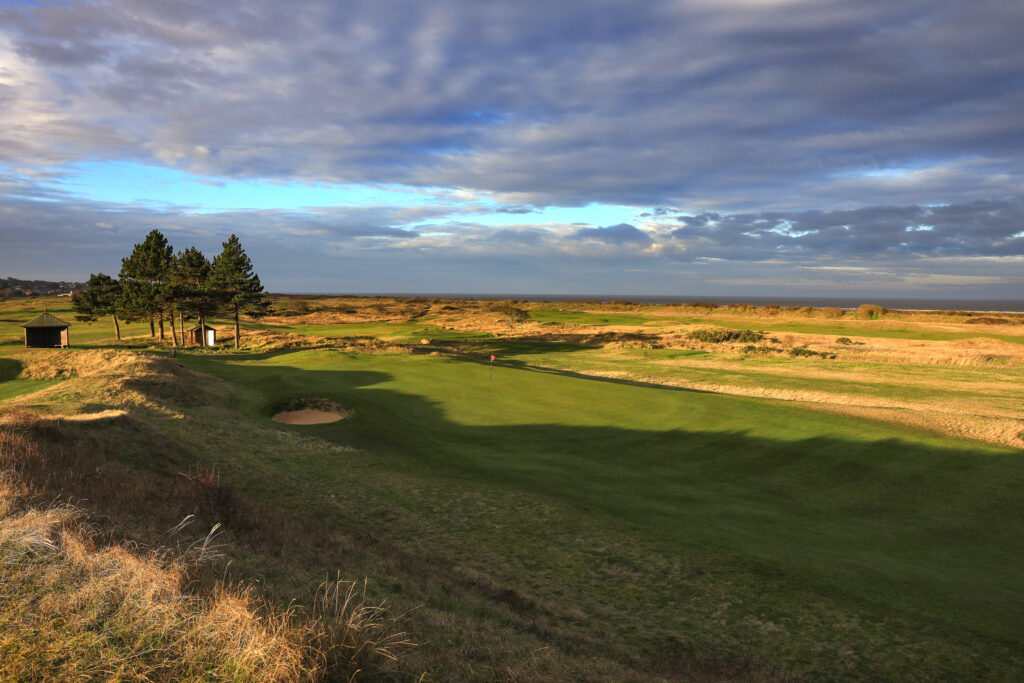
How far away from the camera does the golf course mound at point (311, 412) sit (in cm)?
2336

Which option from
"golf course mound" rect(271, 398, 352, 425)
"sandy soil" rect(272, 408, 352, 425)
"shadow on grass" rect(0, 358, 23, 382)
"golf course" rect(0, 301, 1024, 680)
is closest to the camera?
"golf course" rect(0, 301, 1024, 680)

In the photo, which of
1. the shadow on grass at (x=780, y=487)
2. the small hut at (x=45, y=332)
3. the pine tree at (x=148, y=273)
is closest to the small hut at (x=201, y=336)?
the pine tree at (x=148, y=273)

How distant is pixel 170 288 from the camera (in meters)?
56.8

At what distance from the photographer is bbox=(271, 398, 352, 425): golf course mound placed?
920 inches

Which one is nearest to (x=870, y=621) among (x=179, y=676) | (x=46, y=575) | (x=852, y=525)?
(x=852, y=525)

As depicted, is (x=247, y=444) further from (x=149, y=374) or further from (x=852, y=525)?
(x=852, y=525)

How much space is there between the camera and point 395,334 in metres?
74.8

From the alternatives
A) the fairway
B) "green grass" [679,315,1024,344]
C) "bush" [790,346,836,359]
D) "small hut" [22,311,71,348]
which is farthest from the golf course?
"green grass" [679,315,1024,344]

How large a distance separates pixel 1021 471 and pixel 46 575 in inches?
888

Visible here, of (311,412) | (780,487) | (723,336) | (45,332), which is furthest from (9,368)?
(723,336)

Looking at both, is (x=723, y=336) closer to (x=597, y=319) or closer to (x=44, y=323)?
(x=597, y=319)

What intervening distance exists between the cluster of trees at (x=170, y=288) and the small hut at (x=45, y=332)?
1904cm

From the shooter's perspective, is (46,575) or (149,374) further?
(149,374)

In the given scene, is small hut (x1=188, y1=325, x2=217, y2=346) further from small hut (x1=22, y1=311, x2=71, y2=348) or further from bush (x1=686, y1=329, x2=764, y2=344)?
bush (x1=686, y1=329, x2=764, y2=344)
